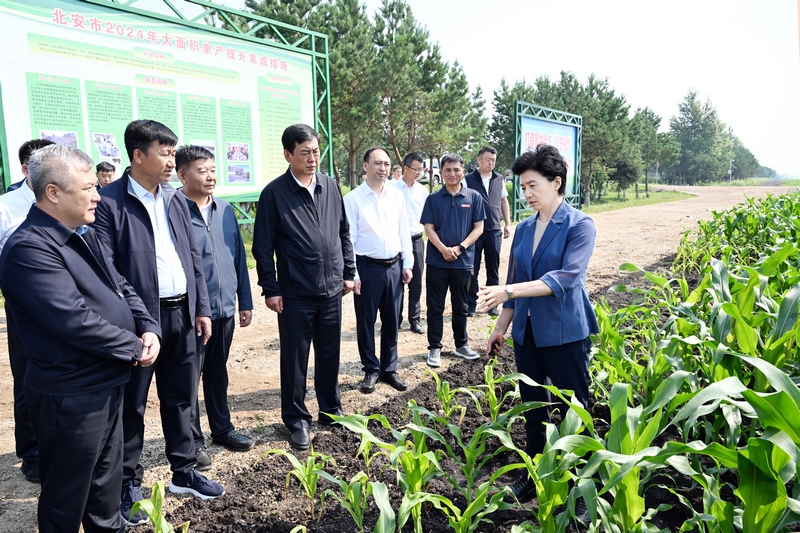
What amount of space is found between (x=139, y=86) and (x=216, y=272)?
13.6ft

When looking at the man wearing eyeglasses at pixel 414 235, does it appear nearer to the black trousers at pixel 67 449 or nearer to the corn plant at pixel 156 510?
the corn plant at pixel 156 510

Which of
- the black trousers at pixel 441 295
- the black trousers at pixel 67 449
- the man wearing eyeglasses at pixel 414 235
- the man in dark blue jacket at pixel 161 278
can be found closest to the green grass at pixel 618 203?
the man wearing eyeglasses at pixel 414 235

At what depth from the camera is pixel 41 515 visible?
1.89 m

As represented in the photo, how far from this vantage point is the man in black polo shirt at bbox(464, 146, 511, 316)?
19.5 ft

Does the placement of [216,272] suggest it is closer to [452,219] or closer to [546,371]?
[546,371]

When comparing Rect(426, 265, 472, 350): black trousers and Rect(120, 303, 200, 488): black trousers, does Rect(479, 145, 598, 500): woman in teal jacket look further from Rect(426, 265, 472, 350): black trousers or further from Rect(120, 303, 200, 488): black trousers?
Rect(426, 265, 472, 350): black trousers

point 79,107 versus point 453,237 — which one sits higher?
point 79,107

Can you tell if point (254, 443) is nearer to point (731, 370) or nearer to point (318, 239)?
point (318, 239)

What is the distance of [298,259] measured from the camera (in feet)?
10.5

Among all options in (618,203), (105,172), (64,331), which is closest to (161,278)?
(64,331)

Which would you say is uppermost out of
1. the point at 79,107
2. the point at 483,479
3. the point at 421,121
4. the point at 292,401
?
the point at 421,121

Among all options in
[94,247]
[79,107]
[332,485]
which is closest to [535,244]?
[332,485]

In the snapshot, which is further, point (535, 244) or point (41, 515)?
point (535, 244)

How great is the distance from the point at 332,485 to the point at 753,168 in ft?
373
